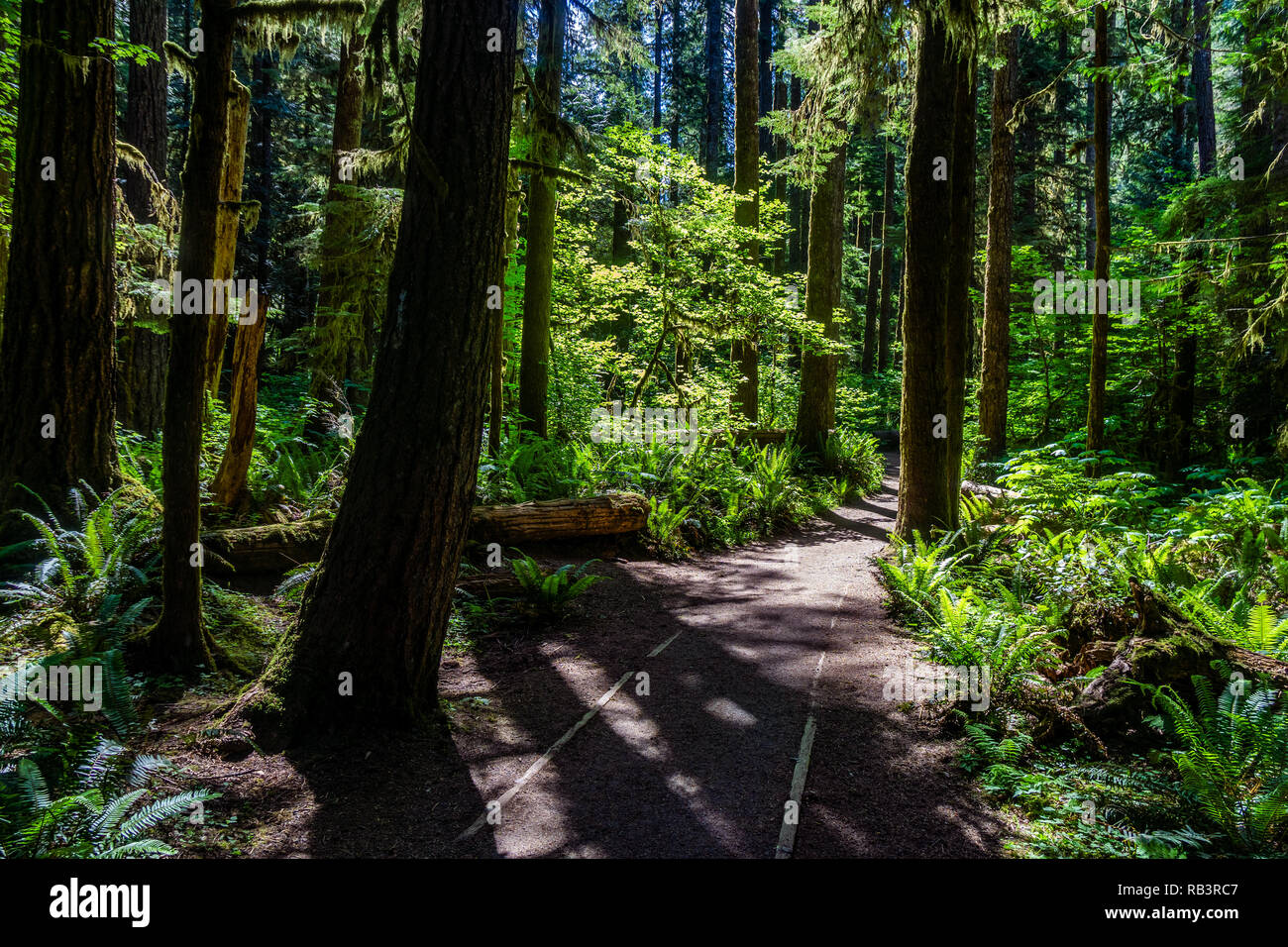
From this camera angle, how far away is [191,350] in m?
4.70

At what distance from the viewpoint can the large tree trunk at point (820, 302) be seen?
17156 mm

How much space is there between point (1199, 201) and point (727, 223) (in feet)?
28.3

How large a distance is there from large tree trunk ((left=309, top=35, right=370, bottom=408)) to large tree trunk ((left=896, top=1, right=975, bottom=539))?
8.49 meters

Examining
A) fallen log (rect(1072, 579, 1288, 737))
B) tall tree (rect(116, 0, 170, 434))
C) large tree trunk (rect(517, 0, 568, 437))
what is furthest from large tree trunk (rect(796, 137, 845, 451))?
tall tree (rect(116, 0, 170, 434))

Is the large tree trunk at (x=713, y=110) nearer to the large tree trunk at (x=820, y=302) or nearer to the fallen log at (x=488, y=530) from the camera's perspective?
the large tree trunk at (x=820, y=302)

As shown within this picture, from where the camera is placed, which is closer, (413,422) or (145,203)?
(413,422)

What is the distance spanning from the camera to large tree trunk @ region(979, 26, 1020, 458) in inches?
634

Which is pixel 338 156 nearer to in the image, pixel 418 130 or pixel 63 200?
pixel 63 200

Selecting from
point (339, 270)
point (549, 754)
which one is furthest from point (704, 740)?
point (339, 270)

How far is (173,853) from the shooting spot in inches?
122

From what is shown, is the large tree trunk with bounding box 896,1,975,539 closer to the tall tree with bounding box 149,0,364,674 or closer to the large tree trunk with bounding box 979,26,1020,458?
the tall tree with bounding box 149,0,364,674

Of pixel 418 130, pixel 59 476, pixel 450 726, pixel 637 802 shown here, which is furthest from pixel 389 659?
pixel 59 476

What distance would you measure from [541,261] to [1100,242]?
10257 mm

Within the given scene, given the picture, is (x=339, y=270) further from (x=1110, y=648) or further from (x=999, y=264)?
(x=999, y=264)
